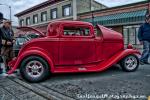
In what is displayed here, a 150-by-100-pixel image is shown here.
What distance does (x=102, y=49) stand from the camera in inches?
292

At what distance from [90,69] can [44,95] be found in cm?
239

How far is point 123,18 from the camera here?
22.9 meters

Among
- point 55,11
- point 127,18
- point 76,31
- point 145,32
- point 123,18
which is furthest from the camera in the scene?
point 55,11

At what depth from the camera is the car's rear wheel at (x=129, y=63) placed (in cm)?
775

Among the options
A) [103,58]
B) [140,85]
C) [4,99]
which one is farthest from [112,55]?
[4,99]

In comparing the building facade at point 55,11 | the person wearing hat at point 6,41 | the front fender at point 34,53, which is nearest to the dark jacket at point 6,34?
the person wearing hat at point 6,41

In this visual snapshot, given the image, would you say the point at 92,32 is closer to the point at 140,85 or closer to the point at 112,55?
the point at 112,55

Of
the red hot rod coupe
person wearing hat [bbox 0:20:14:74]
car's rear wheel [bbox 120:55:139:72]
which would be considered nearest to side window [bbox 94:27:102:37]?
the red hot rod coupe

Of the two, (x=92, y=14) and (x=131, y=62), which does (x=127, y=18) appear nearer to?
(x=92, y=14)

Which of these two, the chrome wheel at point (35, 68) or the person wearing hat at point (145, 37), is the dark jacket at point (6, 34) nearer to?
the chrome wheel at point (35, 68)

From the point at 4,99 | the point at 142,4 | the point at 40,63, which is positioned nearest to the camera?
the point at 4,99

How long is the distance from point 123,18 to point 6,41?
17.0 m

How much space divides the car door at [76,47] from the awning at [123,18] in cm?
1505

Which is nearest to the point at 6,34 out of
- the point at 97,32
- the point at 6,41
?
the point at 6,41
